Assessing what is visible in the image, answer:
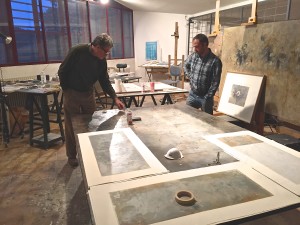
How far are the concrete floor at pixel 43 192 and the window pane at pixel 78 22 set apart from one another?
3343mm

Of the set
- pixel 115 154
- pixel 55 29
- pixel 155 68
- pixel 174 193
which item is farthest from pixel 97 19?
pixel 174 193

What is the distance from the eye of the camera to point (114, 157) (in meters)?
1.33

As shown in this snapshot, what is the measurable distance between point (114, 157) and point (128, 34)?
6.62m

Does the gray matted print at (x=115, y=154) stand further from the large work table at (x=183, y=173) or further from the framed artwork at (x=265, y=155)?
the framed artwork at (x=265, y=155)

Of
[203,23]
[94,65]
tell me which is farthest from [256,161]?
[203,23]

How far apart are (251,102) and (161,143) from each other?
1946 mm

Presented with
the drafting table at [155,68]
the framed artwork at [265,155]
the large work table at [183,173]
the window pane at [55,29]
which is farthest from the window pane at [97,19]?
the framed artwork at [265,155]

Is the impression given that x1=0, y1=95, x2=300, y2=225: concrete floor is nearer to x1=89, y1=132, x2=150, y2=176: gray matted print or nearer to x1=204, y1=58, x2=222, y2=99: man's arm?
x1=89, y1=132, x2=150, y2=176: gray matted print

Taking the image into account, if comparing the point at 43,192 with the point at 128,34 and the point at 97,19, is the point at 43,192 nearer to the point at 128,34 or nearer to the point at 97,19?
the point at 97,19

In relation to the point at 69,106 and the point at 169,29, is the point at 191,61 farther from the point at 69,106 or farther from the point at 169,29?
the point at 169,29

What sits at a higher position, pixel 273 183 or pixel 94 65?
pixel 94 65

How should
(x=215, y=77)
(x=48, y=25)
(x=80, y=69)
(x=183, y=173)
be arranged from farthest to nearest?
(x=48, y=25) < (x=215, y=77) < (x=80, y=69) < (x=183, y=173)

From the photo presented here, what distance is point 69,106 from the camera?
261cm

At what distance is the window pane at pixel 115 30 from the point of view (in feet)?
22.2
